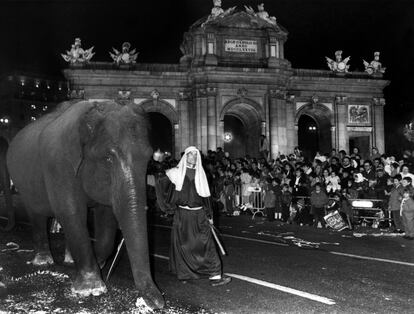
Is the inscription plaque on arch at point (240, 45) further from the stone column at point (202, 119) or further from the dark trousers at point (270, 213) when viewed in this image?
the dark trousers at point (270, 213)

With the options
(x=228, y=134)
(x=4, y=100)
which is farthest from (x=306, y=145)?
(x=4, y=100)

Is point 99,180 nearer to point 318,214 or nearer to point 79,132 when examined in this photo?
point 79,132

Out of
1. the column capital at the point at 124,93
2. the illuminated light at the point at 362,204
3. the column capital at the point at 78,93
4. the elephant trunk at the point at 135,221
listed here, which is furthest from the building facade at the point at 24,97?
the elephant trunk at the point at 135,221

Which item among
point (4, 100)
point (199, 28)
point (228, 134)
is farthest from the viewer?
point (4, 100)

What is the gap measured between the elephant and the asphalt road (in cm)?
47

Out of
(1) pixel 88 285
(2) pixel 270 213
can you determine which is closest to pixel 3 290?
(1) pixel 88 285

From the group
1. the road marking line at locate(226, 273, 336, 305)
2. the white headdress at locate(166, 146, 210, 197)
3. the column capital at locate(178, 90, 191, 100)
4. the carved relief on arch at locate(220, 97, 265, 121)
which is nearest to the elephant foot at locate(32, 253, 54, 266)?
the white headdress at locate(166, 146, 210, 197)

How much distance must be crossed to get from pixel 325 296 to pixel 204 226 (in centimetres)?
212

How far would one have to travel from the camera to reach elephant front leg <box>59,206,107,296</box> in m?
6.26

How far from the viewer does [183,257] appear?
738cm

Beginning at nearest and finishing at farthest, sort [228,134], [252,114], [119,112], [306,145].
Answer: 1. [119,112]
2. [252,114]
3. [228,134]
4. [306,145]

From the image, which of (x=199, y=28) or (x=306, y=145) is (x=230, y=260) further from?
(x=306, y=145)

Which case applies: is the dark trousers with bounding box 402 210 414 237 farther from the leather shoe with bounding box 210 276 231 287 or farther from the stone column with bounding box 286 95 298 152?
the stone column with bounding box 286 95 298 152

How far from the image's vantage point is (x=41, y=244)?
28.0ft
